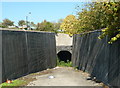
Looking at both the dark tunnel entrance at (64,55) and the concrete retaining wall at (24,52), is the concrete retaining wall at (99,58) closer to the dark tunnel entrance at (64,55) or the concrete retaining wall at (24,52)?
the concrete retaining wall at (24,52)

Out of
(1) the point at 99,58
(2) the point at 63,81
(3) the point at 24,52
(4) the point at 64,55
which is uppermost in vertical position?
(3) the point at 24,52

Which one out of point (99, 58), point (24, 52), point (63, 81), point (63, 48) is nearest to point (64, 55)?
point (63, 48)

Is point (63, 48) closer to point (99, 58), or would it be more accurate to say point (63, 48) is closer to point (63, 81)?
point (63, 81)

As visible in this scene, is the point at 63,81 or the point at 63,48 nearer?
the point at 63,81

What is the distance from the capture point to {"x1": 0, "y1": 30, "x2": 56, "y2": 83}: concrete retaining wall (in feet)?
35.8

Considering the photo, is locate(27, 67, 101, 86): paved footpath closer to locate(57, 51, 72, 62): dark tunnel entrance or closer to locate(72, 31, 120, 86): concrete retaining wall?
locate(72, 31, 120, 86): concrete retaining wall

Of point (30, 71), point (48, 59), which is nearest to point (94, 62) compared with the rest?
point (30, 71)

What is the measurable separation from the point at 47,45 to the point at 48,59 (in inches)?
48.7

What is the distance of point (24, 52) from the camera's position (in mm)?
13086

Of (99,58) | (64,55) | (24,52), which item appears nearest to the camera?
(99,58)

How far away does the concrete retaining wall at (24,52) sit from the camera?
1092 cm

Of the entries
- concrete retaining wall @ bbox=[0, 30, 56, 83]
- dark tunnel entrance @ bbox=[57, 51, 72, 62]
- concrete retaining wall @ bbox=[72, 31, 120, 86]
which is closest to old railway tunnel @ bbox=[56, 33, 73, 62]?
dark tunnel entrance @ bbox=[57, 51, 72, 62]

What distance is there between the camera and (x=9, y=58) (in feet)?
37.0

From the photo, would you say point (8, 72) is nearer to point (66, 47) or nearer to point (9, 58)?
point (9, 58)
